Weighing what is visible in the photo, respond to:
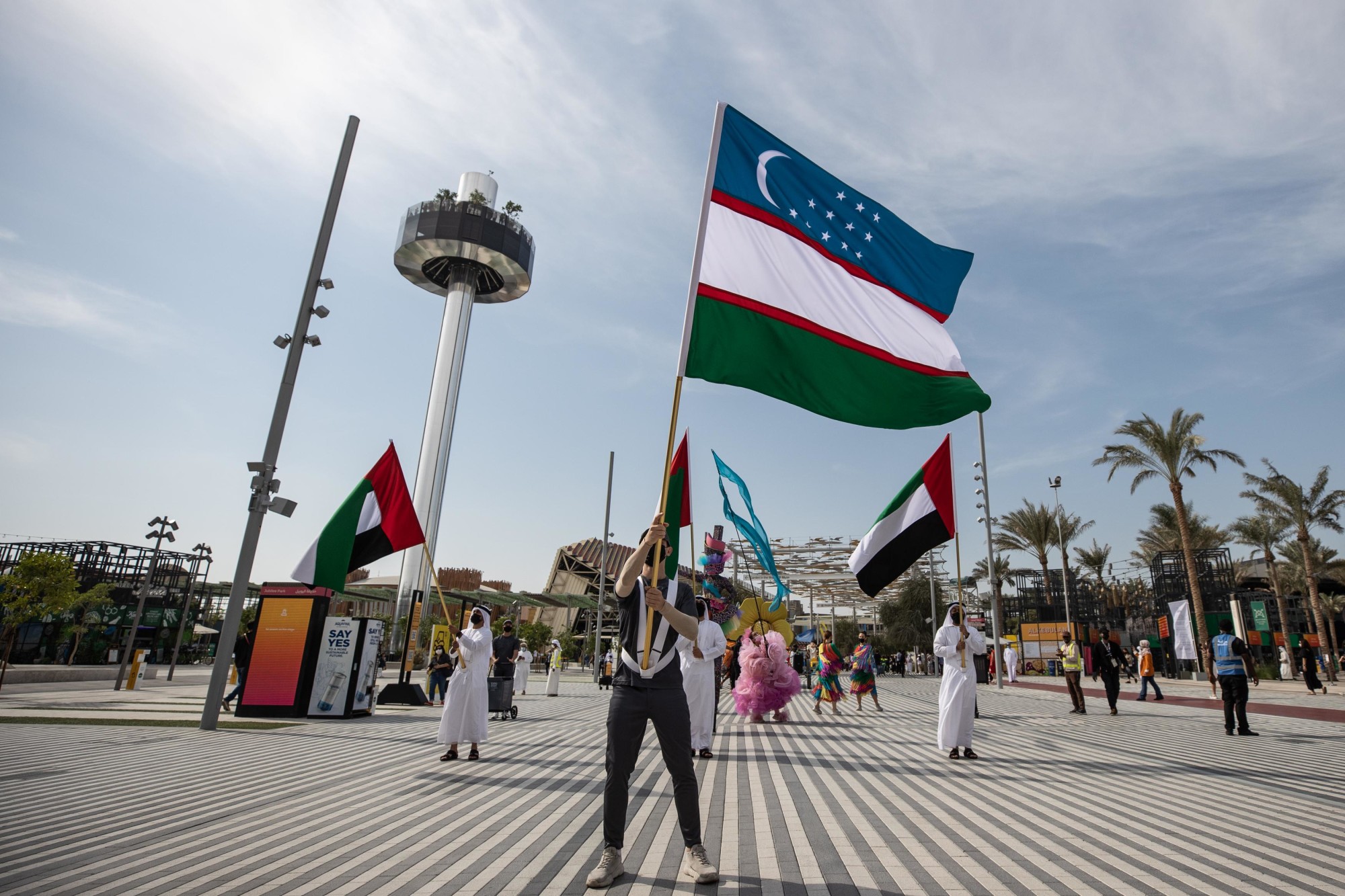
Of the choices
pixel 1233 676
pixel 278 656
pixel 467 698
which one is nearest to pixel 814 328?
pixel 467 698

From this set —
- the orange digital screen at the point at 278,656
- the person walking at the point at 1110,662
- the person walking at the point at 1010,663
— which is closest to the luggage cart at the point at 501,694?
the orange digital screen at the point at 278,656

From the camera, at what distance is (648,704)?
4273 millimetres

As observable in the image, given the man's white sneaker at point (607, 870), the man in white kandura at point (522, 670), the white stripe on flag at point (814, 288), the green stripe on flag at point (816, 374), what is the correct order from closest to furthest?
the man's white sneaker at point (607, 870) → the green stripe on flag at point (816, 374) → the white stripe on flag at point (814, 288) → the man in white kandura at point (522, 670)

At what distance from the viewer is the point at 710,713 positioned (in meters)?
9.34

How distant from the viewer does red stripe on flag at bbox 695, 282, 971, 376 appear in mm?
5738

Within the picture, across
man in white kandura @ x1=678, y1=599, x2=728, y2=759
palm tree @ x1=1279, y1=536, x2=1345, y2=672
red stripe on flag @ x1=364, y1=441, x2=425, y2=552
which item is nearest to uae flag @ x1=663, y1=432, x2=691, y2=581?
man in white kandura @ x1=678, y1=599, x2=728, y2=759

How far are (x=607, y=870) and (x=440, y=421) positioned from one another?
56095 mm

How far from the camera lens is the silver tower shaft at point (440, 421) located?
174 feet

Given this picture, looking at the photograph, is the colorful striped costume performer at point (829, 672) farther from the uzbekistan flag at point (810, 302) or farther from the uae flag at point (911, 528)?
the uzbekistan flag at point (810, 302)

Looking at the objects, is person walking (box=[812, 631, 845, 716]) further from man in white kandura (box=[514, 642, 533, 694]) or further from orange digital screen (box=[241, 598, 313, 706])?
orange digital screen (box=[241, 598, 313, 706])

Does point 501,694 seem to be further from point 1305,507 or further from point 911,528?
point 1305,507

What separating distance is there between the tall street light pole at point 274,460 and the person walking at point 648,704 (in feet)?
30.6

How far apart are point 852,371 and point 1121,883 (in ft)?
12.4

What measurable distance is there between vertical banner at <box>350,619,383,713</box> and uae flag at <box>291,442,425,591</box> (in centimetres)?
495
